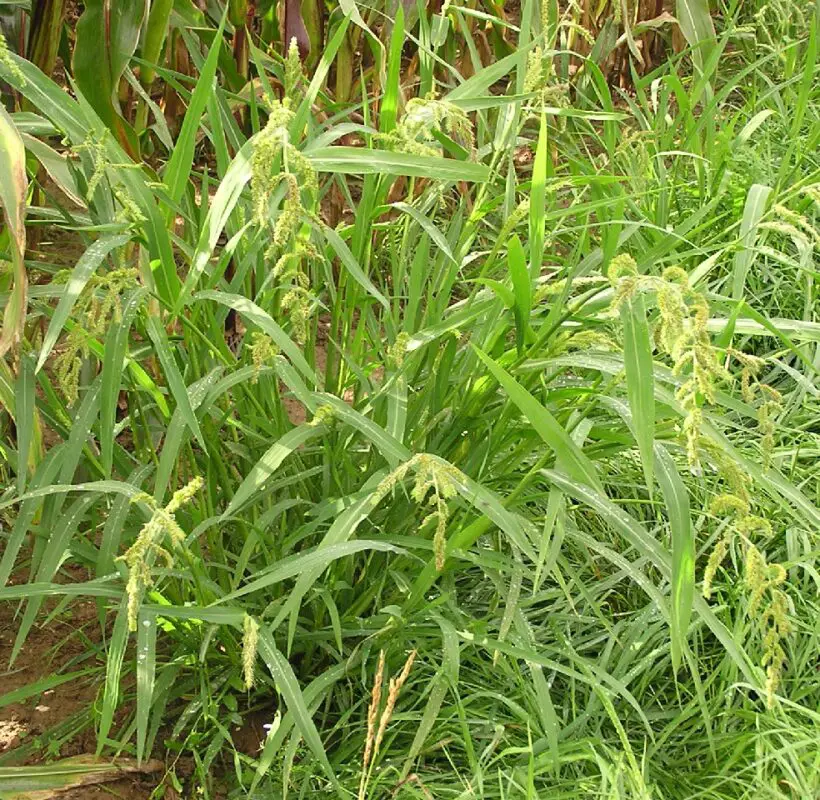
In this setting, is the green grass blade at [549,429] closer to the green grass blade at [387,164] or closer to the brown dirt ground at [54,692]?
the green grass blade at [387,164]

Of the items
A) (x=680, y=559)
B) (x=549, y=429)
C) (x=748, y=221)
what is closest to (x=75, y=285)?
(x=549, y=429)

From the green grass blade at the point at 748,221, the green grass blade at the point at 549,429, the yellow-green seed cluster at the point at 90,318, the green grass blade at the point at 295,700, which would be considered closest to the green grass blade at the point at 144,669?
the green grass blade at the point at 295,700

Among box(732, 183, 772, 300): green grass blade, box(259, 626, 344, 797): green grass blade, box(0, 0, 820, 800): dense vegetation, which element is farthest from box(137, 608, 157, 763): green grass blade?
box(732, 183, 772, 300): green grass blade

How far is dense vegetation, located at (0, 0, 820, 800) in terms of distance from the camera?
1.07 meters

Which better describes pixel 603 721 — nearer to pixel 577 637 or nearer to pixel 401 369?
pixel 577 637

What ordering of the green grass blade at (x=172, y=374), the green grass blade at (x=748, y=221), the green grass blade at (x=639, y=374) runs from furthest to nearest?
the green grass blade at (x=748, y=221) < the green grass blade at (x=172, y=374) < the green grass blade at (x=639, y=374)

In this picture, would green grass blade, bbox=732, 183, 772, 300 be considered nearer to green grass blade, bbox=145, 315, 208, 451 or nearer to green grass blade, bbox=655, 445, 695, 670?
green grass blade, bbox=655, 445, 695, 670

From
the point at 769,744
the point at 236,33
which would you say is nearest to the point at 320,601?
the point at 769,744

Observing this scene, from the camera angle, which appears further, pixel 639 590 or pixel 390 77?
pixel 639 590

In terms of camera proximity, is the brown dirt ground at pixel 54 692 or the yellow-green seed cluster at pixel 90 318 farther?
the brown dirt ground at pixel 54 692

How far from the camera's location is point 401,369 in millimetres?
1173

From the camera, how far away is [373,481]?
1182 millimetres

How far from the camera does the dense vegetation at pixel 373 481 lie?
42.2 inches

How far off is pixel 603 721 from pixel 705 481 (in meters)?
0.35
